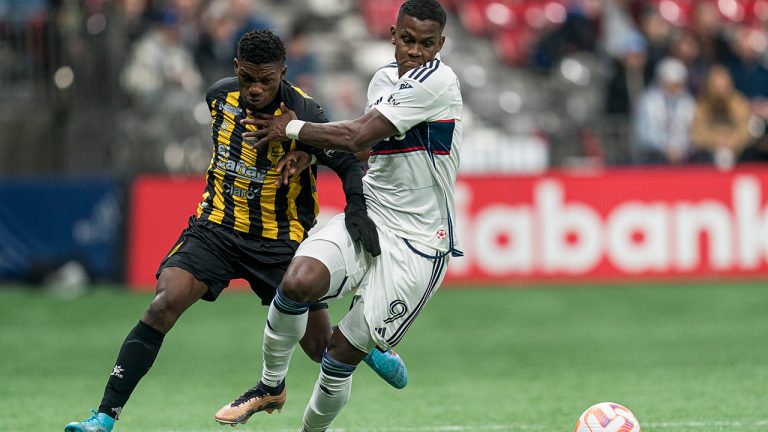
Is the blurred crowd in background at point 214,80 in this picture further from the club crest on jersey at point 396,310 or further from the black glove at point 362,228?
the club crest on jersey at point 396,310

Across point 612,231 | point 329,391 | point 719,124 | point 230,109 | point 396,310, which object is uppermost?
point 230,109

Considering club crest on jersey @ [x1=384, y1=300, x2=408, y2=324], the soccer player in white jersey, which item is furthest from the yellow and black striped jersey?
club crest on jersey @ [x1=384, y1=300, x2=408, y2=324]

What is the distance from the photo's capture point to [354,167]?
7.53 meters

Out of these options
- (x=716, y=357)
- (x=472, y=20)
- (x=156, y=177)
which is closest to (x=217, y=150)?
(x=716, y=357)

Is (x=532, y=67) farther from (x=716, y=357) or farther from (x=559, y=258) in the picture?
(x=716, y=357)

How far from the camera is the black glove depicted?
7.04 m

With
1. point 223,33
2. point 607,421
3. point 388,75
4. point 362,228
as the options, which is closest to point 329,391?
point 362,228

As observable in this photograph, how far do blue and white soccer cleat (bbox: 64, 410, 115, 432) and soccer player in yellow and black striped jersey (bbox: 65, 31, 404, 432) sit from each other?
25 cm

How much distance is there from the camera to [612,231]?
52.6 ft

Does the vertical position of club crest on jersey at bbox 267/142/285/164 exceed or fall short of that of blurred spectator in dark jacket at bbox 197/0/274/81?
it exceeds it

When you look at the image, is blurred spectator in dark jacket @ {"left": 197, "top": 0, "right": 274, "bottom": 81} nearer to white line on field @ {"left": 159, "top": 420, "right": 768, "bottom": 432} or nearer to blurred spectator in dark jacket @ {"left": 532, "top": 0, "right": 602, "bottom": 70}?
blurred spectator in dark jacket @ {"left": 532, "top": 0, "right": 602, "bottom": 70}

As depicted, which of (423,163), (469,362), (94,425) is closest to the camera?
(94,425)

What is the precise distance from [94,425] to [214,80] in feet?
34.5

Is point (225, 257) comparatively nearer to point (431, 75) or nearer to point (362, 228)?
point (362, 228)
